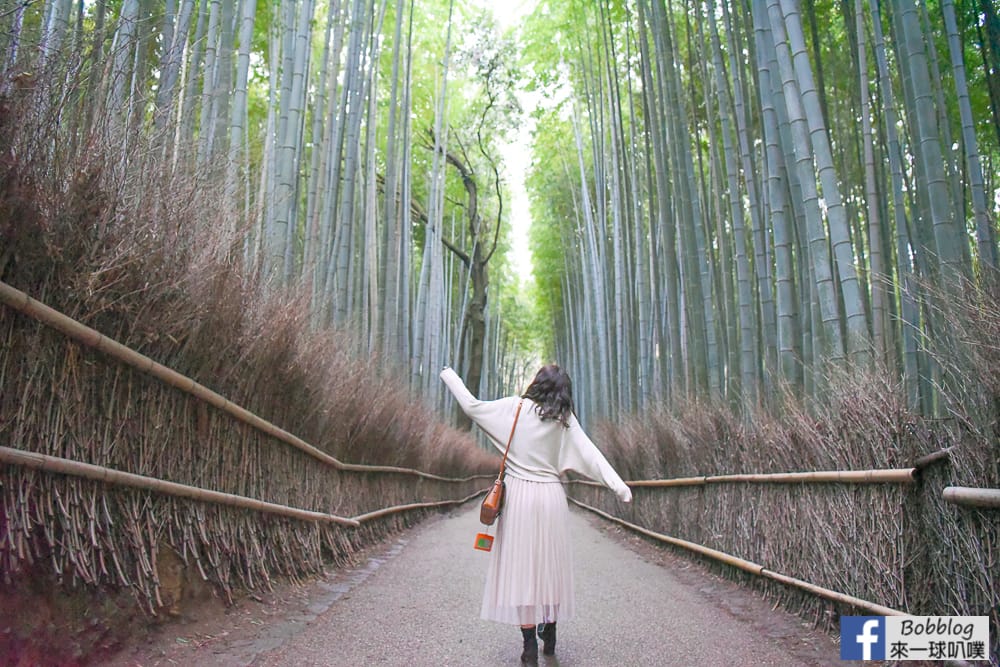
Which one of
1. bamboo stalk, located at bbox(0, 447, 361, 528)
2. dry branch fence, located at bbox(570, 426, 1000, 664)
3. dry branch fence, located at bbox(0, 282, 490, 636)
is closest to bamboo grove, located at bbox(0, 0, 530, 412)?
dry branch fence, located at bbox(0, 282, 490, 636)

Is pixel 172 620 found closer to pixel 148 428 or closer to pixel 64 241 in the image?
pixel 148 428

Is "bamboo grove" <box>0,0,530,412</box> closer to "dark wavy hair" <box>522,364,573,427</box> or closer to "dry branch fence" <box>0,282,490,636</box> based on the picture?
"dry branch fence" <box>0,282,490,636</box>

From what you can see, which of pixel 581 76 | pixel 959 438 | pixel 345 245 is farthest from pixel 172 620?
pixel 581 76

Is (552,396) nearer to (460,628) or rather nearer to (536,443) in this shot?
(536,443)

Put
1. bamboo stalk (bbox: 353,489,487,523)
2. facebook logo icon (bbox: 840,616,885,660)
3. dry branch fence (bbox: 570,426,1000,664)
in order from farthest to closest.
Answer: bamboo stalk (bbox: 353,489,487,523) → facebook logo icon (bbox: 840,616,885,660) → dry branch fence (bbox: 570,426,1000,664)

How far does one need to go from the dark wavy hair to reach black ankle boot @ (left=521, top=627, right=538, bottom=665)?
2.27ft

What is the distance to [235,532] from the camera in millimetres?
2994

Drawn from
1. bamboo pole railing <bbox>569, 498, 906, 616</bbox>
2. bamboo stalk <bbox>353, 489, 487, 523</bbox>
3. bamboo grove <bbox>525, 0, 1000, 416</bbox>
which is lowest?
bamboo pole railing <bbox>569, 498, 906, 616</bbox>

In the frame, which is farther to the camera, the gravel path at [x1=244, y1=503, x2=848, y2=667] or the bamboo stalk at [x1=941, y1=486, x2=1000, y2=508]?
the gravel path at [x1=244, y1=503, x2=848, y2=667]

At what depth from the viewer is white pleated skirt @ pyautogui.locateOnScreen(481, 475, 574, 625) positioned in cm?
259

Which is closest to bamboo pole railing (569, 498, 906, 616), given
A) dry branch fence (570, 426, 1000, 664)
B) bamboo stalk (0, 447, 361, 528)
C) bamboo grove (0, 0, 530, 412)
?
dry branch fence (570, 426, 1000, 664)

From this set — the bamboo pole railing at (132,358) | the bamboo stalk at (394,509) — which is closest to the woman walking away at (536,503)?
the bamboo pole railing at (132,358)

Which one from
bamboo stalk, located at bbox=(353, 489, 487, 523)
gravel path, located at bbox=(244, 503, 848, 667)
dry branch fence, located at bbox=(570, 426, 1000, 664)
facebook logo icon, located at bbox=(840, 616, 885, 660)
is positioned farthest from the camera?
bamboo stalk, located at bbox=(353, 489, 487, 523)

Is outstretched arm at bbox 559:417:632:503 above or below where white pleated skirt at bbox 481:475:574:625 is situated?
above
